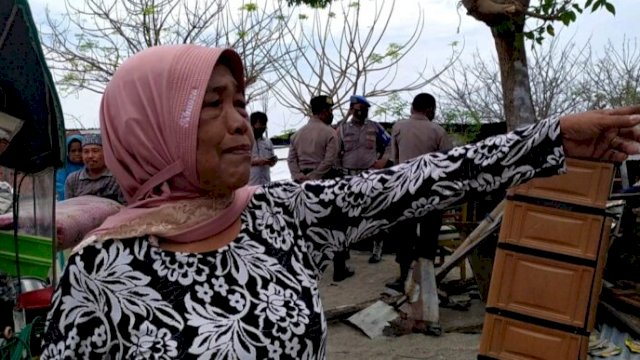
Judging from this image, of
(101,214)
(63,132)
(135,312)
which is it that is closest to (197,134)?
(135,312)

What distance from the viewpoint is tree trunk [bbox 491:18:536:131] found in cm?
604

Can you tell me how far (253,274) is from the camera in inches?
62.7

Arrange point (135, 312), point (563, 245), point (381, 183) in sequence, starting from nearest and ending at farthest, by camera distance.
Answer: point (135, 312), point (381, 183), point (563, 245)

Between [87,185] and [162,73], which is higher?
[162,73]

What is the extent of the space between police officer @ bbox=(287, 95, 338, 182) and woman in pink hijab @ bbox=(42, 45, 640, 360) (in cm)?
610

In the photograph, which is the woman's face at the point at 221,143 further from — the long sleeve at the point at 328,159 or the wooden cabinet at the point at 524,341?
the long sleeve at the point at 328,159

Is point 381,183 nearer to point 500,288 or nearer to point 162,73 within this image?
point 162,73

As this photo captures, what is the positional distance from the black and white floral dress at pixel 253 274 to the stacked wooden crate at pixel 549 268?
2765mm

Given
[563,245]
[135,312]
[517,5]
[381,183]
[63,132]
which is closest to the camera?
[135,312]

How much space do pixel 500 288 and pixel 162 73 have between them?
138 inches

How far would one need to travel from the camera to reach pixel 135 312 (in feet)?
4.91

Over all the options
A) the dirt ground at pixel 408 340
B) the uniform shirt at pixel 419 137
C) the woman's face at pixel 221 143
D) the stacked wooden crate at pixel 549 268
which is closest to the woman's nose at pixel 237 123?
the woman's face at pixel 221 143

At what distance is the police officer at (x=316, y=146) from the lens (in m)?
7.93

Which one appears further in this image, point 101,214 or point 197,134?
point 101,214
